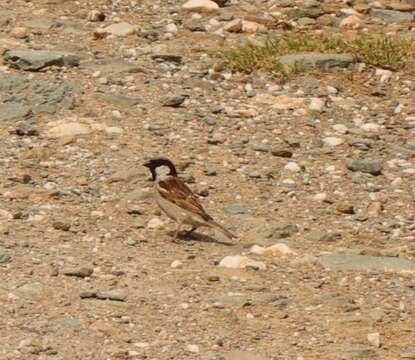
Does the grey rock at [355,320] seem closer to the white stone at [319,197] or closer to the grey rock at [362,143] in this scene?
the white stone at [319,197]

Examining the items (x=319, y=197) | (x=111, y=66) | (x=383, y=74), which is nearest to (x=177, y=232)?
(x=319, y=197)

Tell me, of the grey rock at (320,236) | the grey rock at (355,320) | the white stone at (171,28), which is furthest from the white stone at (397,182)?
the white stone at (171,28)

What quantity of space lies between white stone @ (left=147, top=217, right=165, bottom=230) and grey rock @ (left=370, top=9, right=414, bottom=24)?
20.3 feet

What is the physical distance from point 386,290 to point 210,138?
3412 mm

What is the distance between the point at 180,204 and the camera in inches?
404

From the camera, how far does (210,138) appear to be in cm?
1217

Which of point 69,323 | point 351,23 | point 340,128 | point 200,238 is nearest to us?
point 69,323

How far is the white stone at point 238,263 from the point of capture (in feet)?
31.3

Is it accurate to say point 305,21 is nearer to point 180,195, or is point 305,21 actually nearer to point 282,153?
point 282,153

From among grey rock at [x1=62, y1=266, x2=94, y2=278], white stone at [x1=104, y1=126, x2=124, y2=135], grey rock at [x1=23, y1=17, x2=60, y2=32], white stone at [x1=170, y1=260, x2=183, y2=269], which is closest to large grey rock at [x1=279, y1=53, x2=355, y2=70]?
white stone at [x1=104, y1=126, x2=124, y2=135]

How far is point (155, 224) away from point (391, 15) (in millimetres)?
6444

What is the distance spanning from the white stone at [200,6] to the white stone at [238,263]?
21.1 feet

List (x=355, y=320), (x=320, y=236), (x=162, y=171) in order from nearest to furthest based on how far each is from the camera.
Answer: (x=355, y=320) → (x=320, y=236) → (x=162, y=171)

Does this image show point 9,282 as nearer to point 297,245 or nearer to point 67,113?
point 297,245
